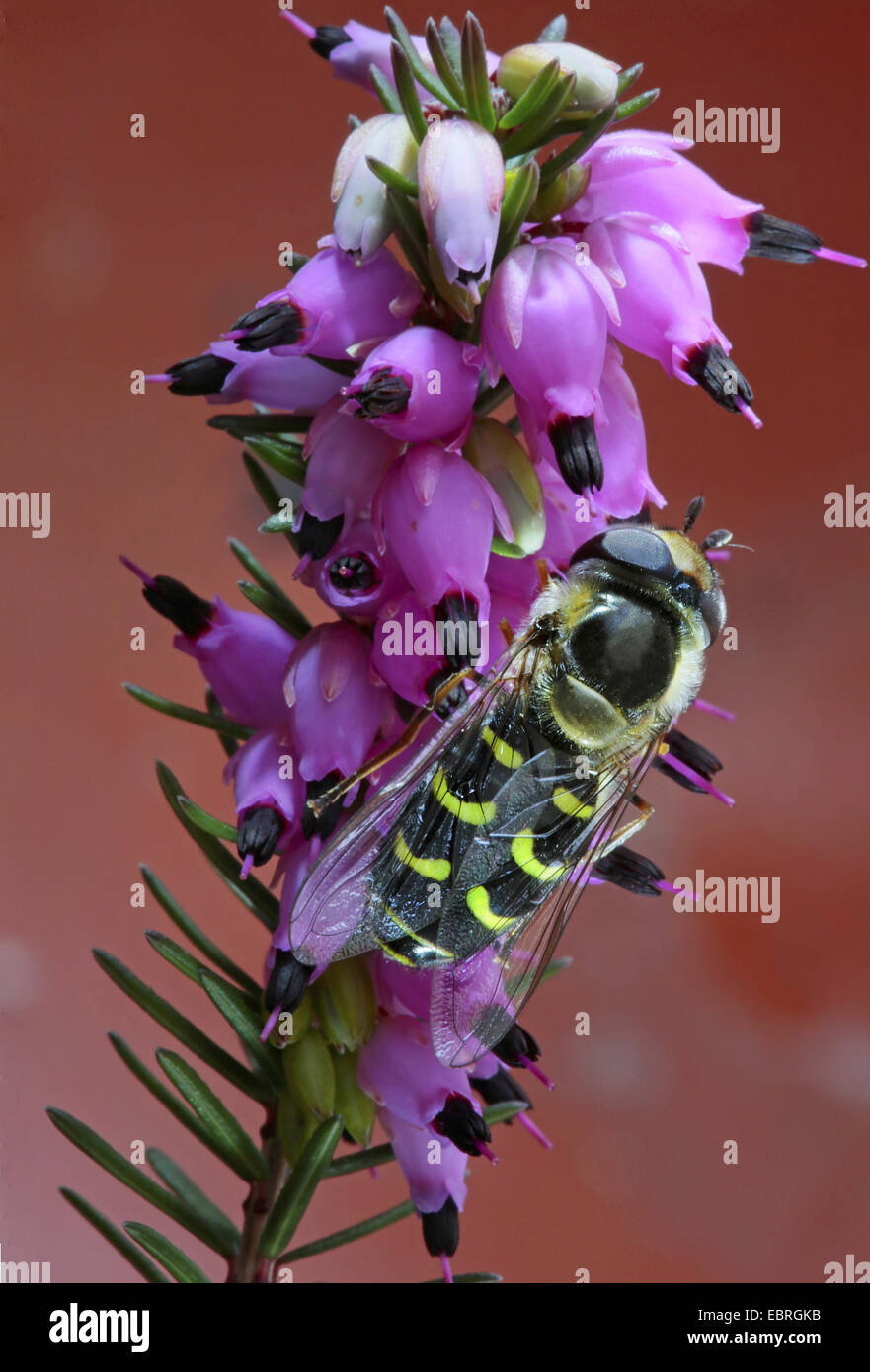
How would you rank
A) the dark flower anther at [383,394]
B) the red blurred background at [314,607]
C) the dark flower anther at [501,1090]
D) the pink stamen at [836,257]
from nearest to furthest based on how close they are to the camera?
the dark flower anther at [383,394] → the pink stamen at [836,257] → the dark flower anther at [501,1090] → the red blurred background at [314,607]

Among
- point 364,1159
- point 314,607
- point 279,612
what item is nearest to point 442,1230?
point 364,1159

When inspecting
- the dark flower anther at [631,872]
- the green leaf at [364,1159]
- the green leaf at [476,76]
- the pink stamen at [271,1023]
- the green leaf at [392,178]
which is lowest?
the green leaf at [364,1159]

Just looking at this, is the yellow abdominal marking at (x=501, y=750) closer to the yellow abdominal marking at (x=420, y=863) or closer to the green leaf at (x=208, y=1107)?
the yellow abdominal marking at (x=420, y=863)

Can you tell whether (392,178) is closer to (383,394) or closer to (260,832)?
(383,394)

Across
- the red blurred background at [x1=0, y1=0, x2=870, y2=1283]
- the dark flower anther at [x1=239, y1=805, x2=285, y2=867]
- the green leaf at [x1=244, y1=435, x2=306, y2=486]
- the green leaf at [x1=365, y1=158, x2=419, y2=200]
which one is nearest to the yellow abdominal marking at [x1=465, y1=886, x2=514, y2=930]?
the dark flower anther at [x1=239, y1=805, x2=285, y2=867]

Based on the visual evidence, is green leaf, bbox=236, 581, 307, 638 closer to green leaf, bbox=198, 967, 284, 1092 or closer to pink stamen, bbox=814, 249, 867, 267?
green leaf, bbox=198, 967, 284, 1092

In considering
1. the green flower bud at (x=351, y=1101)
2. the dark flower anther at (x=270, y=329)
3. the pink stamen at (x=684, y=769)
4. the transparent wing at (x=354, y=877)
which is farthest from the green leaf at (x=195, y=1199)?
the dark flower anther at (x=270, y=329)
